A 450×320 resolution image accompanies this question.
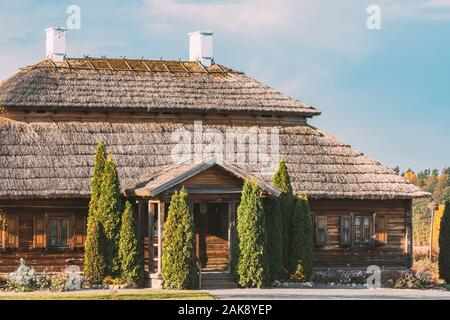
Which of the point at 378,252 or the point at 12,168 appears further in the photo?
the point at 378,252

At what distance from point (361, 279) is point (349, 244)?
197 cm

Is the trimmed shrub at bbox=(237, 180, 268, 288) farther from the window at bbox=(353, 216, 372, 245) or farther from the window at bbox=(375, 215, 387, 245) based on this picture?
the window at bbox=(375, 215, 387, 245)

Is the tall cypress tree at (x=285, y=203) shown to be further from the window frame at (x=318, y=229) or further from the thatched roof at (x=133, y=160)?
the window frame at (x=318, y=229)

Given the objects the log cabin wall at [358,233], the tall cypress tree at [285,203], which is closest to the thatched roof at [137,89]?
the log cabin wall at [358,233]

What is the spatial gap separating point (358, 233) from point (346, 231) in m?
0.47

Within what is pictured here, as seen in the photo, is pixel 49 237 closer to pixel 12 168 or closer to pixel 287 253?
pixel 12 168

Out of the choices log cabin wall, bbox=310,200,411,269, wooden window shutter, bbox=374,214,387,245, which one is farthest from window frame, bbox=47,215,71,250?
wooden window shutter, bbox=374,214,387,245

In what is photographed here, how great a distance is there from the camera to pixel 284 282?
137 feet

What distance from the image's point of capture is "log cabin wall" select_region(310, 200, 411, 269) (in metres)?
45.8

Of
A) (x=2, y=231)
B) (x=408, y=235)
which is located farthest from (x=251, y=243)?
(x=408, y=235)

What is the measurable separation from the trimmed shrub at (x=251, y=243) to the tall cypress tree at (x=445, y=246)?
8.65 metres

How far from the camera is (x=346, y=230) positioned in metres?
46.2
